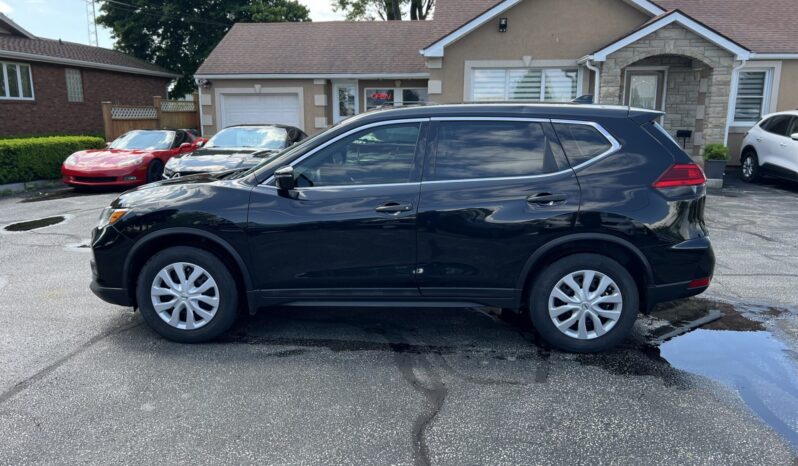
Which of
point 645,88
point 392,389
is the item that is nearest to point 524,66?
point 645,88

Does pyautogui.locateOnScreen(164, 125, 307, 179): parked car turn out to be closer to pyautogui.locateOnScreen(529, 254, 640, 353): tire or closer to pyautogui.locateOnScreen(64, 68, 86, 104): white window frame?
pyautogui.locateOnScreen(529, 254, 640, 353): tire

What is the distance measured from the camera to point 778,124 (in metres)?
12.2

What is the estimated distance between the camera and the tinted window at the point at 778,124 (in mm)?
11953

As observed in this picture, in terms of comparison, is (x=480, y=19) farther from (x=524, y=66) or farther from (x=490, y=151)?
(x=490, y=151)

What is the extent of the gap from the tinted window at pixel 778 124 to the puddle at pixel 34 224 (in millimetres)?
14150

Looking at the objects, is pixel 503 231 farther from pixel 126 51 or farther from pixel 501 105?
pixel 126 51

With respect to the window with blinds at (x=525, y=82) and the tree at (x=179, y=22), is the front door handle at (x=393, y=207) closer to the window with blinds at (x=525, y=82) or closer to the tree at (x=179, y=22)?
the window with blinds at (x=525, y=82)

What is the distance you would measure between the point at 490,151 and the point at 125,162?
10.4 meters

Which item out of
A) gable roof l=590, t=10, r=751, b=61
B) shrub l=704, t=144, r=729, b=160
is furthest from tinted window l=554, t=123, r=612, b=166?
shrub l=704, t=144, r=729, b=160

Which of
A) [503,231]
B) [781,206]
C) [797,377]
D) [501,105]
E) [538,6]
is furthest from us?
[538,6]

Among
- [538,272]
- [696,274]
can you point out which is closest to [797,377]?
[696,274]

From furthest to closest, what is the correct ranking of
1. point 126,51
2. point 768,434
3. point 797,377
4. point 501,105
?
point 126,51
point 501,105
point 797,377
point 768,434

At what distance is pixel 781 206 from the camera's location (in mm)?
10266

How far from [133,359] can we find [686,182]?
13.7ft
